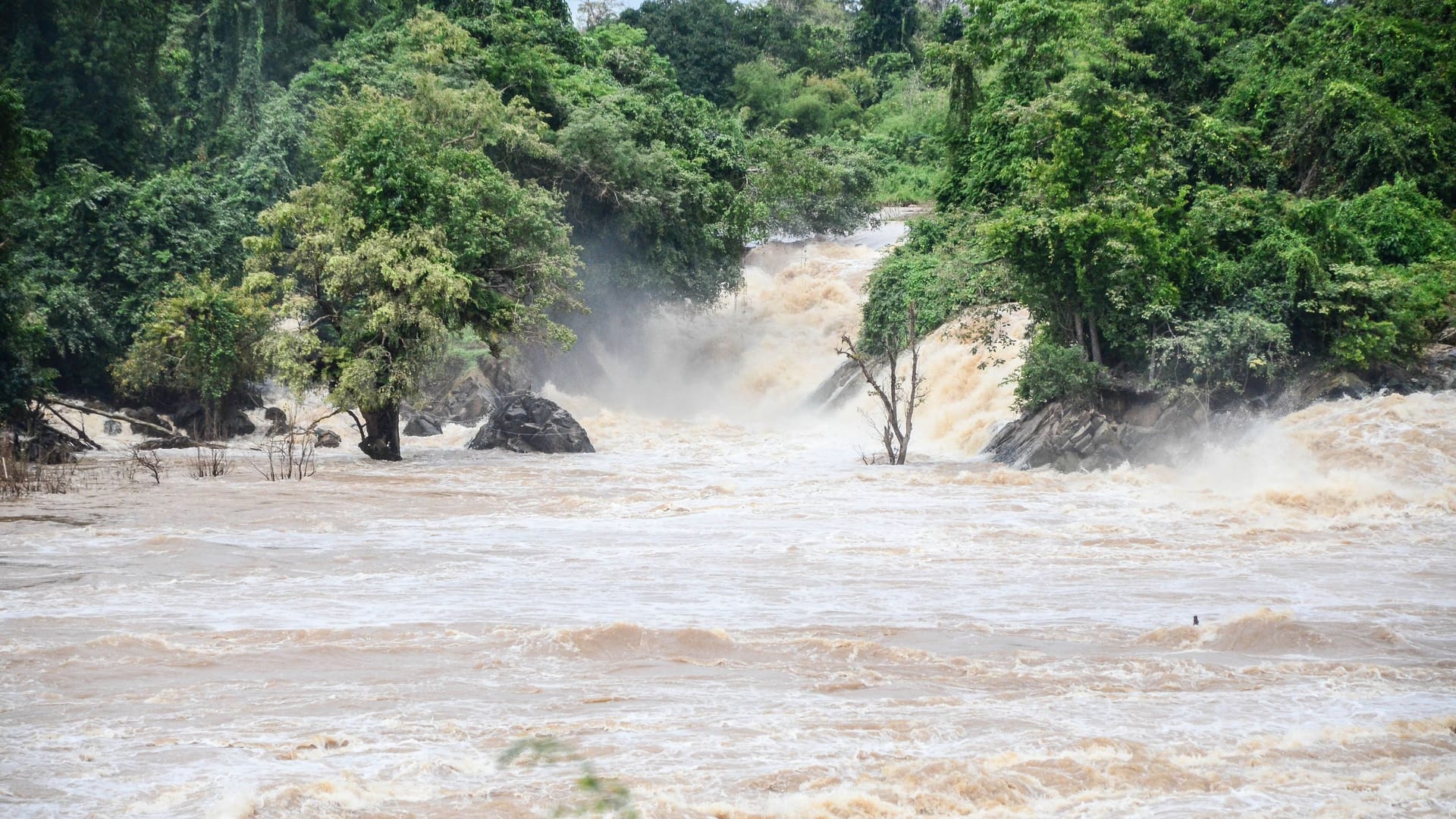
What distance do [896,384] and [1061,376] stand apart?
3.06 m

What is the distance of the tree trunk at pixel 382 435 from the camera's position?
21609 mm

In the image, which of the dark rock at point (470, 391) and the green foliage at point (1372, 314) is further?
the dark rock at point (470, 391)

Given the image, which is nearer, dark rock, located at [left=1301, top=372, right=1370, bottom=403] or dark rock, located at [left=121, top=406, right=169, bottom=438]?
dark rock, located at [left=1301, top=372, right=1370, bottom=403]

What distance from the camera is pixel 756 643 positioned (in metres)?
8.72

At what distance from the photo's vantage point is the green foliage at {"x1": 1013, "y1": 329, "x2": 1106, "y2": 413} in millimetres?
20406

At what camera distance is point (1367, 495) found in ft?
51.0

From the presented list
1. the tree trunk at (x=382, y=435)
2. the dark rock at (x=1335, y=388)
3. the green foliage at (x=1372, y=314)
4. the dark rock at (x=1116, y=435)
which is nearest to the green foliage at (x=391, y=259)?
the tree trunk at (x=382, y=435)

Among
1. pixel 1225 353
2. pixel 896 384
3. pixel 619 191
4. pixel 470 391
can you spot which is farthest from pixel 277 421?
pixel 1225 353

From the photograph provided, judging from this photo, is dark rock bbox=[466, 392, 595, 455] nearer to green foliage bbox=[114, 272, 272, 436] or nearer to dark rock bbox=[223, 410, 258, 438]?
green foliage bbox=[114, 272, 272, 436]

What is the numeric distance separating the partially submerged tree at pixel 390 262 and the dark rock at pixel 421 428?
512 centimetres

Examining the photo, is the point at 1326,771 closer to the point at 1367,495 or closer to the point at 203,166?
the point at 1367,495

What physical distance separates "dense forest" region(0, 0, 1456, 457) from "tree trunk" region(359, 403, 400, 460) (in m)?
0.05

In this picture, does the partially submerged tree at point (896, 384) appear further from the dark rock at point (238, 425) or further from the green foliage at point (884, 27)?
the green foliage at point (884, 27)

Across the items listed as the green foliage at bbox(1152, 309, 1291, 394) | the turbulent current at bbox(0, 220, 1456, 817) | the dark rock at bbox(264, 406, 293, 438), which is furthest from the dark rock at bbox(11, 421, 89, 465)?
the green foliage at bbox(1152, 309, 1291, 394)
